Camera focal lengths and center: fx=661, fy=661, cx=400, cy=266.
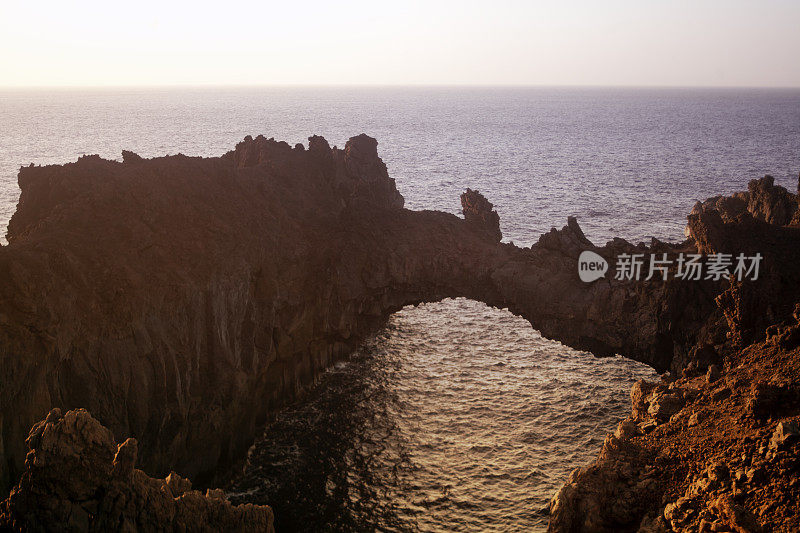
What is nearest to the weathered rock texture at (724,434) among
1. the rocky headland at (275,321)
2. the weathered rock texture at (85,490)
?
the rocky headland at (275,321)

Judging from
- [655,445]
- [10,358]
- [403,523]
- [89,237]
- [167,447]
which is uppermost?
[89,237]

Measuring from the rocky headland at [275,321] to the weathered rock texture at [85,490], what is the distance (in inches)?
2.2

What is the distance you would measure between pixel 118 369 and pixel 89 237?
22.7ft

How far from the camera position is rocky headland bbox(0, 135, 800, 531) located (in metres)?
21.0

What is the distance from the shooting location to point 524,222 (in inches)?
3487

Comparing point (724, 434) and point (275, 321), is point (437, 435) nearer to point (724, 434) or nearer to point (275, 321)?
point (275, 321)

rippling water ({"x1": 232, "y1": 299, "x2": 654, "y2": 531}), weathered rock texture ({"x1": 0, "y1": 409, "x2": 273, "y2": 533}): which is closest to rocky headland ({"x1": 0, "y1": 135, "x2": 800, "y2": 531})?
weathered rock texture ({"x1": 0, "y1": 409, "x2": 273, "y2": 533})

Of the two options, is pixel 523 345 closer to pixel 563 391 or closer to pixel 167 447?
pixel 563 391

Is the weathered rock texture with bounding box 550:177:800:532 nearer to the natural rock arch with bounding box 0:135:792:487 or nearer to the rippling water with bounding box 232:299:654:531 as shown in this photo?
the natural rock arch with bounding box 0:135:792:487

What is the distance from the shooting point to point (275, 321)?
38125 millimetres

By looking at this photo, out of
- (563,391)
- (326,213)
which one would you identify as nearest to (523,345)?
(563,391)

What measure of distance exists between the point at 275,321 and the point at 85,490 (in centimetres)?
1971

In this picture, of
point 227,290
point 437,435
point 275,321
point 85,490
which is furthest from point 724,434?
point 227,290

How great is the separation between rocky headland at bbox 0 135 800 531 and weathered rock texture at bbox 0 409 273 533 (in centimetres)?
6
